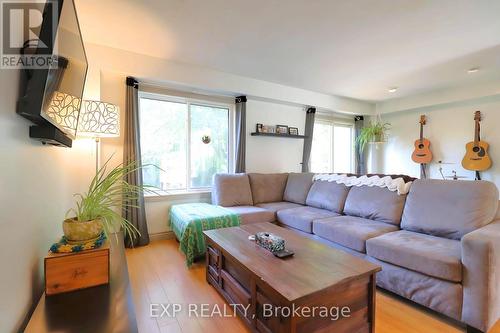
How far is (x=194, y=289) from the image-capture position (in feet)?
6.61

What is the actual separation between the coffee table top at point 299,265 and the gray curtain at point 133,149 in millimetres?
1563

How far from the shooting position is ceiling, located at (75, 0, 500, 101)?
78.9 inches

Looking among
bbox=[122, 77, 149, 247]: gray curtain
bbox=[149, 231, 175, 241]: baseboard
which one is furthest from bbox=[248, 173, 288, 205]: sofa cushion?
bbox=[122, 77, 149, 247]: gray curtain

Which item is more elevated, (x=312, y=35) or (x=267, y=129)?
(x=312, y=35)

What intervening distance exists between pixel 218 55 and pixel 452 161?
4657 millimetres

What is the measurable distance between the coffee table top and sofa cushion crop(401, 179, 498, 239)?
107cm

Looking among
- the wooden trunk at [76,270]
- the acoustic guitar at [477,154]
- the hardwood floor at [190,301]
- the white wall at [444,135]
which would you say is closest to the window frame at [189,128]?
the hardwood floor at [190,301]

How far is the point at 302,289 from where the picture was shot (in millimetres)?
1189

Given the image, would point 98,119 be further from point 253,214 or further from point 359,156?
A: point 359,156

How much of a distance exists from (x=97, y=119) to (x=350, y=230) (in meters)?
2.67

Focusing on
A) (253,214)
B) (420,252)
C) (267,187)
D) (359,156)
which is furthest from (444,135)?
(253,214)

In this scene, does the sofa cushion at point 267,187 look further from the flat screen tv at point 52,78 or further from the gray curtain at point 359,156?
the flat screen tv at point 52,78

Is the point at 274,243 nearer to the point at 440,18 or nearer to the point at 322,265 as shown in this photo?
the point at 322,265

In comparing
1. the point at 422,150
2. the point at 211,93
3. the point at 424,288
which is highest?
the point at 211,93
